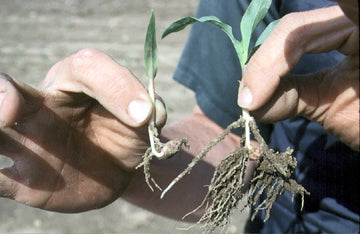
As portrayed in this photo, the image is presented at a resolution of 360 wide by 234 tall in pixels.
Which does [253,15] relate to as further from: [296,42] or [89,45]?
[89,45]

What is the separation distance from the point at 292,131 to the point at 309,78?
0.52m

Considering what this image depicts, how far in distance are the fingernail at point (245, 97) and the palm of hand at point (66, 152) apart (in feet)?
1.06

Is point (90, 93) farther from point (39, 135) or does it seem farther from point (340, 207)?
point (340, 207)

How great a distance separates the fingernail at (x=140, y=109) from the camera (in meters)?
1.04

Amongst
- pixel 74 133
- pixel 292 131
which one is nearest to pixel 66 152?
pixel 74 133

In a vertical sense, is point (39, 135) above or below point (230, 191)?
above

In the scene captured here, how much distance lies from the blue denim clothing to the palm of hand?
0.59 meters

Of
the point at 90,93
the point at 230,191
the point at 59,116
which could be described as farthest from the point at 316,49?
the point at 59,116

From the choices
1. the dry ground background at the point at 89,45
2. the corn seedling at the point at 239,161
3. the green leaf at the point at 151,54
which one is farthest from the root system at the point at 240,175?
the dry ground background at the point at 89,45

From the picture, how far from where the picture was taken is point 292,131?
1628 mm

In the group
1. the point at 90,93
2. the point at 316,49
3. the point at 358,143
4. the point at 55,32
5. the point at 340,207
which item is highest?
the point at 316,49

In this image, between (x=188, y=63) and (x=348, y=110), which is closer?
(x=348, y=110)

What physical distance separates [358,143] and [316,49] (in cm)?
31

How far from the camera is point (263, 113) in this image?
1144 millimetres
